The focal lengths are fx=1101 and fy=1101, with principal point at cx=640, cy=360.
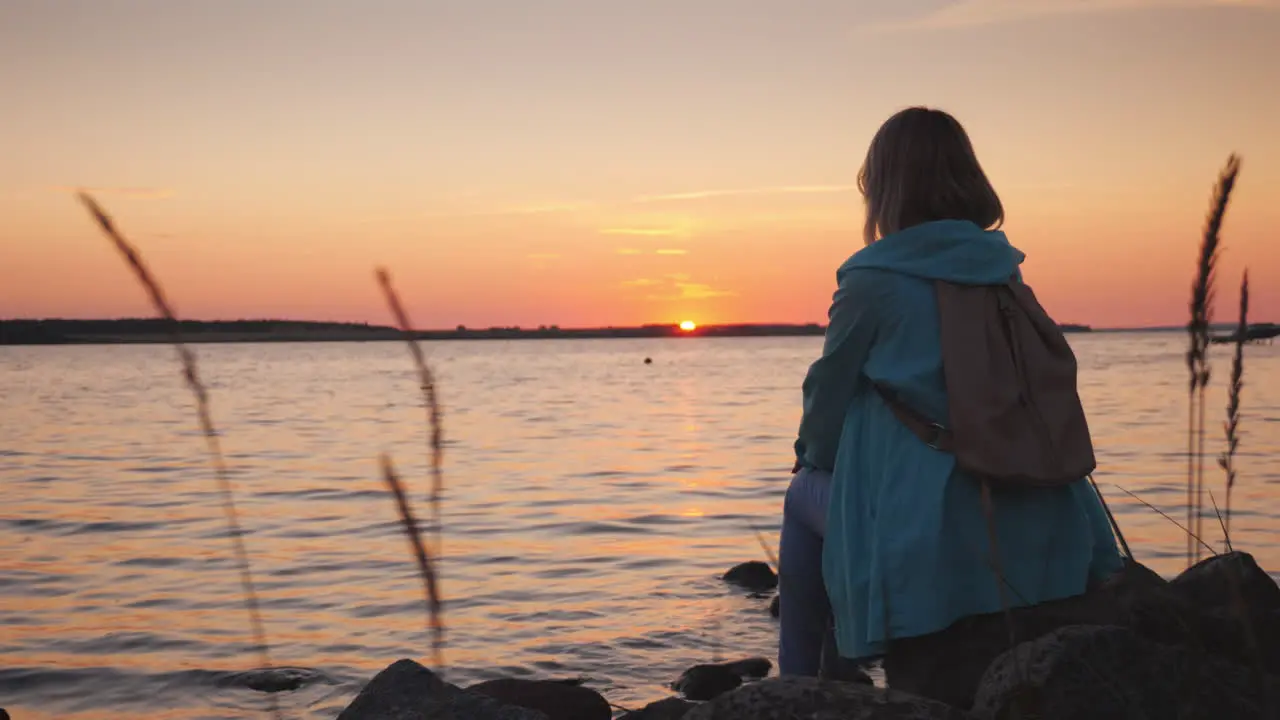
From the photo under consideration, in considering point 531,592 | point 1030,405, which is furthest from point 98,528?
point 1030,405

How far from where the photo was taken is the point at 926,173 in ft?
10.9

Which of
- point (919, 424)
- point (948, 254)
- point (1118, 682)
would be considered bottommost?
point (1118, 682)

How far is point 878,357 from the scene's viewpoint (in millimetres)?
3260

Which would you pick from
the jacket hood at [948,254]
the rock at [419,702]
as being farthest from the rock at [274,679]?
the jacket hood at [948,254]

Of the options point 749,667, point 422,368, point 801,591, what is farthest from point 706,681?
point 422,368

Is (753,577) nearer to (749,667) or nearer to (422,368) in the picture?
(749,667)

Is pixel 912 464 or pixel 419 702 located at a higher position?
pixel 912 464

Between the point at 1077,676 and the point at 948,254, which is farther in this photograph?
the point at 948,254

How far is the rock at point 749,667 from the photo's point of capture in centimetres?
648

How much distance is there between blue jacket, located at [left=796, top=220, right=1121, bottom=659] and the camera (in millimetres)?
3076

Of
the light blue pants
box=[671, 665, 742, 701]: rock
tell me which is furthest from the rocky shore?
box=[671, 665, 742, 701]: rock

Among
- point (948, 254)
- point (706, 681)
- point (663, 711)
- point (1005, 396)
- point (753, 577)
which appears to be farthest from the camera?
point (753, 577)

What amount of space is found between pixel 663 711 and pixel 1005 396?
259 cm

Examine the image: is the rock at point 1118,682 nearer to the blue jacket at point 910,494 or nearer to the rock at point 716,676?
the blue jacket at point 910,494
